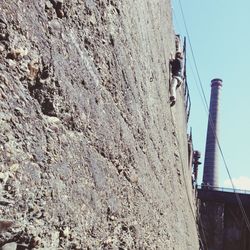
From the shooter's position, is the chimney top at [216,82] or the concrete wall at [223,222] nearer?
the concrete wall at [223,222]

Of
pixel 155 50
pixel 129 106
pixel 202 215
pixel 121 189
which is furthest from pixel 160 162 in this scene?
pixel 202 215

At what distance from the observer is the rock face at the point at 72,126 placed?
1.31m

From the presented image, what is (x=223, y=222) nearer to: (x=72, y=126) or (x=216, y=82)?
(x=216, y=82)

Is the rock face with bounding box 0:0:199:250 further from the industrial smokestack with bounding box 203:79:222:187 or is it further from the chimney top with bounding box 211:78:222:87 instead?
the chimney top with bounding box 211:78:222:87

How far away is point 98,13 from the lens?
2293mm

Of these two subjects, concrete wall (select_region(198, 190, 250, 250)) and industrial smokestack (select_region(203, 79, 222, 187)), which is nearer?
concrete wall (select_region(198, 190, 250, 250))

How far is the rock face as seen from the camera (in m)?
1.31

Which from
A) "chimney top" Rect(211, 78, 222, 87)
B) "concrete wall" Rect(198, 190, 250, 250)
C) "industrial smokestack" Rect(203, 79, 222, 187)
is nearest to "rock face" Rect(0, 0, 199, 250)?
"concrete wall" Rect(198, 190, 250, 250)

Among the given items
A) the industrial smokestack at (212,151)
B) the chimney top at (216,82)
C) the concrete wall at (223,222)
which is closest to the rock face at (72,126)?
the concrete wall at (223,222)

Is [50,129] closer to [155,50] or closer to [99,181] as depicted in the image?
[99,181]

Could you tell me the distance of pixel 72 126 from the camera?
1.80 meters

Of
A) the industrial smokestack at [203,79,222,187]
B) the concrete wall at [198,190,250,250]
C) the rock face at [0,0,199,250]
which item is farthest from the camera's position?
the industrial smokestack at [203,79,222,187]

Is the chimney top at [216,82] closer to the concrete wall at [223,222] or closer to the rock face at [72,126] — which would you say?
the concrete wall at [223,222]

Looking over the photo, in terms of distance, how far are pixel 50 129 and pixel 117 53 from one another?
123cm
